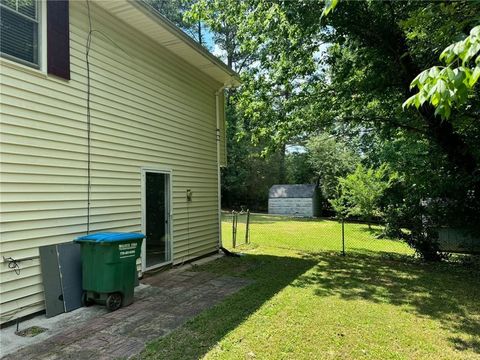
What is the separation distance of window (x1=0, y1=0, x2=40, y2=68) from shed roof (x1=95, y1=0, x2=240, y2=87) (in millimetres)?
1133

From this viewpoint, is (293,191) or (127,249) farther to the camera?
(293,191)

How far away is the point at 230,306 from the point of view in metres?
4.51

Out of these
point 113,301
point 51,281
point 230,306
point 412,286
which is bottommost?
point 412,286

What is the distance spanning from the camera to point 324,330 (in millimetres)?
3809

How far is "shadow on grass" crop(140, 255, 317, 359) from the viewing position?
3275mm

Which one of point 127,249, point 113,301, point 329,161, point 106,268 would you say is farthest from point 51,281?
point 329,161

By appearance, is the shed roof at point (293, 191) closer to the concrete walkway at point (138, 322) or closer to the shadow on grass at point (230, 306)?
the shadow on grass at point (230, 306)

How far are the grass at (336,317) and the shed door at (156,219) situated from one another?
3.15 ft

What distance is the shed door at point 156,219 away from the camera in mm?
6188

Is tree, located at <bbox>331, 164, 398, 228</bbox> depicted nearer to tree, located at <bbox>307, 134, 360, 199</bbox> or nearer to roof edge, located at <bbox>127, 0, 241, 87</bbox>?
tree, located at <bbox>307, 134, 360, 199</bbox>

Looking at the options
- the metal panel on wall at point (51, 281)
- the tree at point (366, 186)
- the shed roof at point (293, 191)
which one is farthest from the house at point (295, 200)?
the metal panel on wall at point (51, 281)

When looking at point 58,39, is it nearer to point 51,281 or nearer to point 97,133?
point 97,133

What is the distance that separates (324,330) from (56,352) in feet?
9.35

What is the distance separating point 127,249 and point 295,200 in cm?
2000
